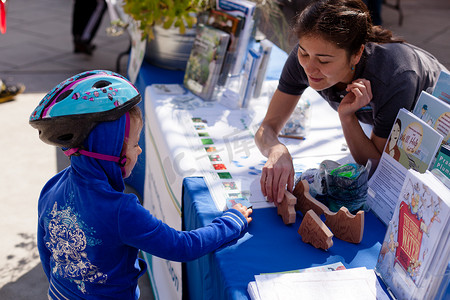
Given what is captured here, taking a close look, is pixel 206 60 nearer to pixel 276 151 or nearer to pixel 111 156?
pixel 276 151

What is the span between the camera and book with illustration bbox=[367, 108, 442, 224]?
122 cm

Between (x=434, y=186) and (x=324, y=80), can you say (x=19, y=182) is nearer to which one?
(x=324, y=80)

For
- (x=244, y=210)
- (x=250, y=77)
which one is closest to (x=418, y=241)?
(x=244, y=210)

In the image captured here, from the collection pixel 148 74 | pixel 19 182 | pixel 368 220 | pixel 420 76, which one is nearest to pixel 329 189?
pixel 368 220

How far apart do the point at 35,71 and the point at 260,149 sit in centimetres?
379

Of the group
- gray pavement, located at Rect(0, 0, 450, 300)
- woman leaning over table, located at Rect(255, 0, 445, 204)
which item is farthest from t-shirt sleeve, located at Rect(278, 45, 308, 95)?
gray pavement, located at Rect(0, 0, 450, 300)

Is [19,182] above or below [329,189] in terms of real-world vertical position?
below

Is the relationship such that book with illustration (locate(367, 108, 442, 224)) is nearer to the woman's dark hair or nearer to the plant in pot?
the woman's dark hair

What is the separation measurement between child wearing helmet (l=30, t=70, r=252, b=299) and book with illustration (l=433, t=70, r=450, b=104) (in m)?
0.72

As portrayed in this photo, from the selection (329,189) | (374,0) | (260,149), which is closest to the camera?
(329,189)

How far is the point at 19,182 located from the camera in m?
2.99

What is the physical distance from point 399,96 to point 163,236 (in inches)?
33.0

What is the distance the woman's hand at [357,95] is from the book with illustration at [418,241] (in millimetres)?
479

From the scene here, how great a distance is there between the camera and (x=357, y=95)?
1454 mm
